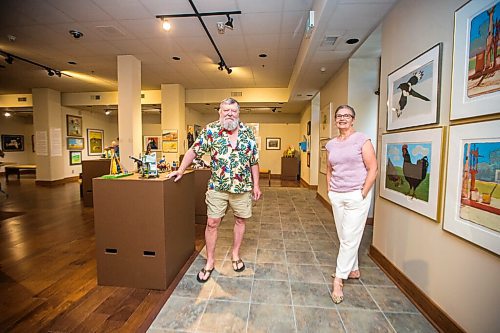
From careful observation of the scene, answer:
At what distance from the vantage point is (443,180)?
163 centimetres

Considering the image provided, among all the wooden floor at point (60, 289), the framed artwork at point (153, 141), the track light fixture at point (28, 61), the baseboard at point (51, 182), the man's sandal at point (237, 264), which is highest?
the track light fixture at point (28, 61)

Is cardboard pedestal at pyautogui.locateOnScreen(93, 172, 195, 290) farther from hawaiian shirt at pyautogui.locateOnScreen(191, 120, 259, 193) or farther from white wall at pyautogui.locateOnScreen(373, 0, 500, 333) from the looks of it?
white wall at pyautogui.locateOnScreen(373, 0, 500, 333)

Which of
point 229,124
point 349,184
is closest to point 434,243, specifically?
point 349,184

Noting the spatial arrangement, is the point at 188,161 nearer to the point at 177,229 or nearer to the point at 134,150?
the point at 177,229

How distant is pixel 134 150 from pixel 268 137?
20.4ft

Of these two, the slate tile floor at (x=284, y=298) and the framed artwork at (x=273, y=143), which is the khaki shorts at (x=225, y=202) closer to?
the slate tile floor at (x=284, y=298)

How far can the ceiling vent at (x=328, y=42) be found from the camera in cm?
309

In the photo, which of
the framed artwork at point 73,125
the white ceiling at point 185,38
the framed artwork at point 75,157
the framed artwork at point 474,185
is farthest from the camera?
the framed artwork at point 75,157

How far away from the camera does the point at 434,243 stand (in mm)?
1695

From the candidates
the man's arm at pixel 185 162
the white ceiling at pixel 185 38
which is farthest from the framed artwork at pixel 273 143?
the man's arm at pixel 185 162

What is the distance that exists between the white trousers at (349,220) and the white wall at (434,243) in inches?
18.2

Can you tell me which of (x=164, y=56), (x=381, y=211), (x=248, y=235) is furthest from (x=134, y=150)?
(x=381, y=211)

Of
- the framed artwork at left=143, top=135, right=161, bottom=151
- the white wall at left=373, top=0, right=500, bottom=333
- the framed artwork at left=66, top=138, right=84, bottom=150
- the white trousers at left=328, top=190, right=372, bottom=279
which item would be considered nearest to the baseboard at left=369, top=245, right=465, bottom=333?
the white wall at left=373, top=0, right=500, bottom=333

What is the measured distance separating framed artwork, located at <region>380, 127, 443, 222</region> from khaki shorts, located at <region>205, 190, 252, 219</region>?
1.41 metres
